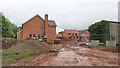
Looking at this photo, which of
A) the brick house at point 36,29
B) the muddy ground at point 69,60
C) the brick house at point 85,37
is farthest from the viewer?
the brick house at point 85,37

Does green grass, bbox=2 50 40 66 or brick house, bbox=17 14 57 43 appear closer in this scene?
green grass, bbox=2 50 40 66

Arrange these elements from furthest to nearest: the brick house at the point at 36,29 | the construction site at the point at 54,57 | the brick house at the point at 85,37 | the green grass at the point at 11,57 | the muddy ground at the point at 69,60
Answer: the brick house at the point at 85,37
the brick house at the point at 36,29
the green grass at the point at 11,57
the construction site at the point at 54,57
the muddy ground at the point at 69,60

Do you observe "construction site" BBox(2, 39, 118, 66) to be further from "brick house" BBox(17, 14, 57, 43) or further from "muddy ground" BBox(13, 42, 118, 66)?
"brick house" BBox(17, 14, 57, 43)

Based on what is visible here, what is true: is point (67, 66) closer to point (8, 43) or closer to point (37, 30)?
point (8, 43)

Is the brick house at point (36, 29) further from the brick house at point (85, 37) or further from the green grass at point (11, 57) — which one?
the green grass at point (11, 57)

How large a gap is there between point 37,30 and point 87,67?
51.9ft

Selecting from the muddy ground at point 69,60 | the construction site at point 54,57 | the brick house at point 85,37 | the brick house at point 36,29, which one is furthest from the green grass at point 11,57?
the brick house at point 85,37

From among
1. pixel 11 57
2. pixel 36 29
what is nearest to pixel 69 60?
pixel 11 57

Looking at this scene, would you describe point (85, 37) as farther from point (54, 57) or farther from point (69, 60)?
point (69, 60)

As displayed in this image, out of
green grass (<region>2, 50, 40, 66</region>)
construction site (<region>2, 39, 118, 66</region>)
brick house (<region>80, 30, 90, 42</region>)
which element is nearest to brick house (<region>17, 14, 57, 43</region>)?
construction site (<region>2, 39, 118, 66</region>)

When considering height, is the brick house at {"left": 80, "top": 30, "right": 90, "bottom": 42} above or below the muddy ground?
above

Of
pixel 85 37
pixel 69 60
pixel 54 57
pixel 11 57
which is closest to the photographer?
pixel 69 60

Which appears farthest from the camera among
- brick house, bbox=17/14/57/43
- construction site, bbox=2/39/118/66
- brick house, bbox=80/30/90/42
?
brick house, bbox=80/30/90/42

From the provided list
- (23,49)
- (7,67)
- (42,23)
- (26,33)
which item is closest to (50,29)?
(42,23)
